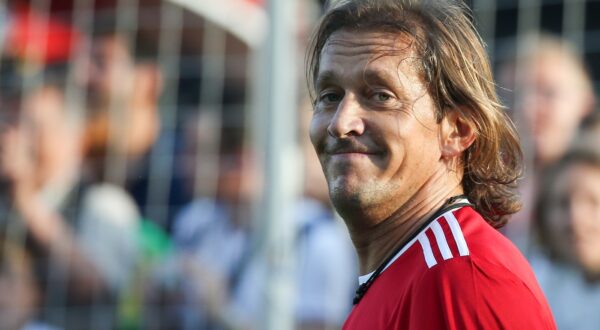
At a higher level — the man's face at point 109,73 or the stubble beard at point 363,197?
the man's face at point 109,73

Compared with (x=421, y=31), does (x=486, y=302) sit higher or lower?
lower

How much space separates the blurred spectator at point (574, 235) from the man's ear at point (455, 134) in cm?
205

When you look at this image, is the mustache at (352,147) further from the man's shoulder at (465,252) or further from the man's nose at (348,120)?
the man's shoulder at (465,252)

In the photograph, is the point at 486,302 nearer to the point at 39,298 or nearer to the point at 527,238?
the point at 527,238

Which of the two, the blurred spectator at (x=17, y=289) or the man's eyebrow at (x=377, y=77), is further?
the blurred spectator at (x=17, y=289)

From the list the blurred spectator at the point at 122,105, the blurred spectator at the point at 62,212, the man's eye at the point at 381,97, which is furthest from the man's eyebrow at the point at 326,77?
the blurred spectator at the point at 122,105

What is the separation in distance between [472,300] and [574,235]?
2.54 metres

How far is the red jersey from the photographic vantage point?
213 centimetres

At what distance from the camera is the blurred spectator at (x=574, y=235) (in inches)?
177

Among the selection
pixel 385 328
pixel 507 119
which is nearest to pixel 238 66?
pixel 507 119

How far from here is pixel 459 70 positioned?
8.50 feet

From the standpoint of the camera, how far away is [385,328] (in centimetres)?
231

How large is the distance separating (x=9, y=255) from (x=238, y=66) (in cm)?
164

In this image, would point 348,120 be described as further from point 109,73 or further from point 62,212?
point 109,73
